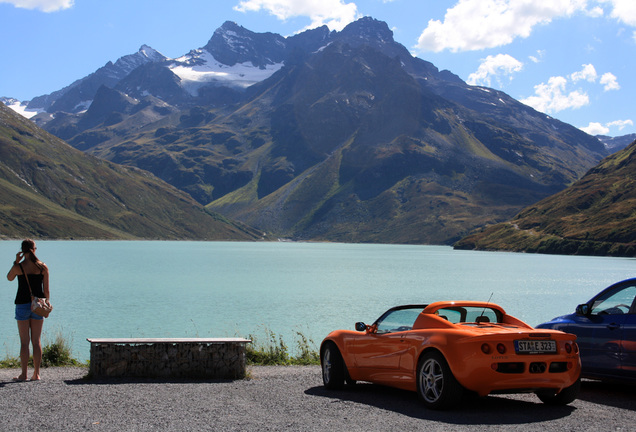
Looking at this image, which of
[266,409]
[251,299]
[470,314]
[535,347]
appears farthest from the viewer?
[251,299]

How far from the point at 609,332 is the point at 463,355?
4127 millimetres

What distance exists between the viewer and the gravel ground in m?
9.27

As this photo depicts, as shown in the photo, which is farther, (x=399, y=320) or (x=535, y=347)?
(x=399, y=320)

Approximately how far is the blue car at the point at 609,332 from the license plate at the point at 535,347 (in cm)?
237

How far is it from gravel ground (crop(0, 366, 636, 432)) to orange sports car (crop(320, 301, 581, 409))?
16.6 inches

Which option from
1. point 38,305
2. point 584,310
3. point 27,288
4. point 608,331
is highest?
point 27,288

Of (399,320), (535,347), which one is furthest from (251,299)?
(535,347)

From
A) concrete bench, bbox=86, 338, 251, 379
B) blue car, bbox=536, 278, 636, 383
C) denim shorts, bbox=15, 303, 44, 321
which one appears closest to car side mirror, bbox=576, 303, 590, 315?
blue car, bbox=536, 278, 636, 383

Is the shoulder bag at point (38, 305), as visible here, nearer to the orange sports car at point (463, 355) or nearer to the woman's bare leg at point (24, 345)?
the woman's bare leg at point (24, 345)

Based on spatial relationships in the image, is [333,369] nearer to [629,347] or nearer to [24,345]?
[629,347]

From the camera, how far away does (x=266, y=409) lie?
10.6m

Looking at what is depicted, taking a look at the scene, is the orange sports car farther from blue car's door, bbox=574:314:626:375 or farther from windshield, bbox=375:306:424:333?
blue car's door, bbox=574:314:626:375

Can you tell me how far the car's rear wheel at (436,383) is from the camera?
1007 centimetres

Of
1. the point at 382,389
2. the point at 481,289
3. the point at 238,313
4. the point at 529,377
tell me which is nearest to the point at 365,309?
the point at 238,313
